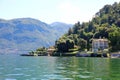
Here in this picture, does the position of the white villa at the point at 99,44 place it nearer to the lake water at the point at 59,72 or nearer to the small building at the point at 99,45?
the small building at the point at 99,45

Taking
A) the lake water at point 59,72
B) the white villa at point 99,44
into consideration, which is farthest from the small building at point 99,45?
the lake water at point 59,72

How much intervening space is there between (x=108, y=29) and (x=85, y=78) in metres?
155

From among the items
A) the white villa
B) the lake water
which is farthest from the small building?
the lake water

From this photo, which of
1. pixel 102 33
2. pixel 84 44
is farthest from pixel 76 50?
pixel 102 33

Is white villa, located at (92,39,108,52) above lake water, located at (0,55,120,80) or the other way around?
above

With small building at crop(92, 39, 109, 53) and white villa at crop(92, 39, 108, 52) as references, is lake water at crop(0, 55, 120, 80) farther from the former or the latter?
white villa at crop(92, 39, 108, 52)

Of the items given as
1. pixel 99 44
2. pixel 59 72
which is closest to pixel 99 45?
pixel 99 44

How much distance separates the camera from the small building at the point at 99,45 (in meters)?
187

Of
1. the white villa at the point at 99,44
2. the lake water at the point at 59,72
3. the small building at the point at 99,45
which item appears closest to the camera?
the lake water at the point at 59,72

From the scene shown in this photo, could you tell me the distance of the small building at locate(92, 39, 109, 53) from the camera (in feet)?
615

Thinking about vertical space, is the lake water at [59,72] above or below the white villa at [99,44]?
below

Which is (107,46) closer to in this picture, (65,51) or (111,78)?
(65,51)

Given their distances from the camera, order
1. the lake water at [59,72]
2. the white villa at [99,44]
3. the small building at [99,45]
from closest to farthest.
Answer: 1. the lake water at [59,72]
2. the small building at [99,45]
3. the white villa at [99,44]

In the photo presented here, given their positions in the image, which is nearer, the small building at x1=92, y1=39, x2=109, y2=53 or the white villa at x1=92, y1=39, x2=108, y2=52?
the small building at x1=92, y1=39, x2=109, y2=53
